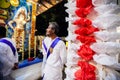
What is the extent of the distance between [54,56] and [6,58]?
85cm

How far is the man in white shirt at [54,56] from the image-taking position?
347 centimetres

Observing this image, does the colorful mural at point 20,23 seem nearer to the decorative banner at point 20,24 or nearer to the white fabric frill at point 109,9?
the decorative banner at point 20,24

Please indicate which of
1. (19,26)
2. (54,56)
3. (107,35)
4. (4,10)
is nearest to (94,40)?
(107,35)

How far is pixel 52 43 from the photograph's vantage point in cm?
352

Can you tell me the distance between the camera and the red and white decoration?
173cm

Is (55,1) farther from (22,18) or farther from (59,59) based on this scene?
(59,59)

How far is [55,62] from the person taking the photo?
137 inches

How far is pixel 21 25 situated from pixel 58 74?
5.51 feet

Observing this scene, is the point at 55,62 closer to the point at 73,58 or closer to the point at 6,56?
the point at 6,56

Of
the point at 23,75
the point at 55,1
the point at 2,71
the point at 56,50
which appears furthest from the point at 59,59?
the point at 55,1

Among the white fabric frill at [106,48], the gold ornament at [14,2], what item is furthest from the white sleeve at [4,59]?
the white fabric frill at [106,48]

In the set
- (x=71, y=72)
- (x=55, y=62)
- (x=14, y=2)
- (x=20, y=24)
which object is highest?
(x=14, y=2)

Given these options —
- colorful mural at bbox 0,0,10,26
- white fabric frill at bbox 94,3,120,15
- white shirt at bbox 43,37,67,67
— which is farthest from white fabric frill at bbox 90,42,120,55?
colorful mural at bbox 0,0,10,26

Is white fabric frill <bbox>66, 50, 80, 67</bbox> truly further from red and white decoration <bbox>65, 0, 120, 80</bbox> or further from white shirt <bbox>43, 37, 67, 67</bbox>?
white shirt <bbox>43, 37, 67, 67</bbox>
